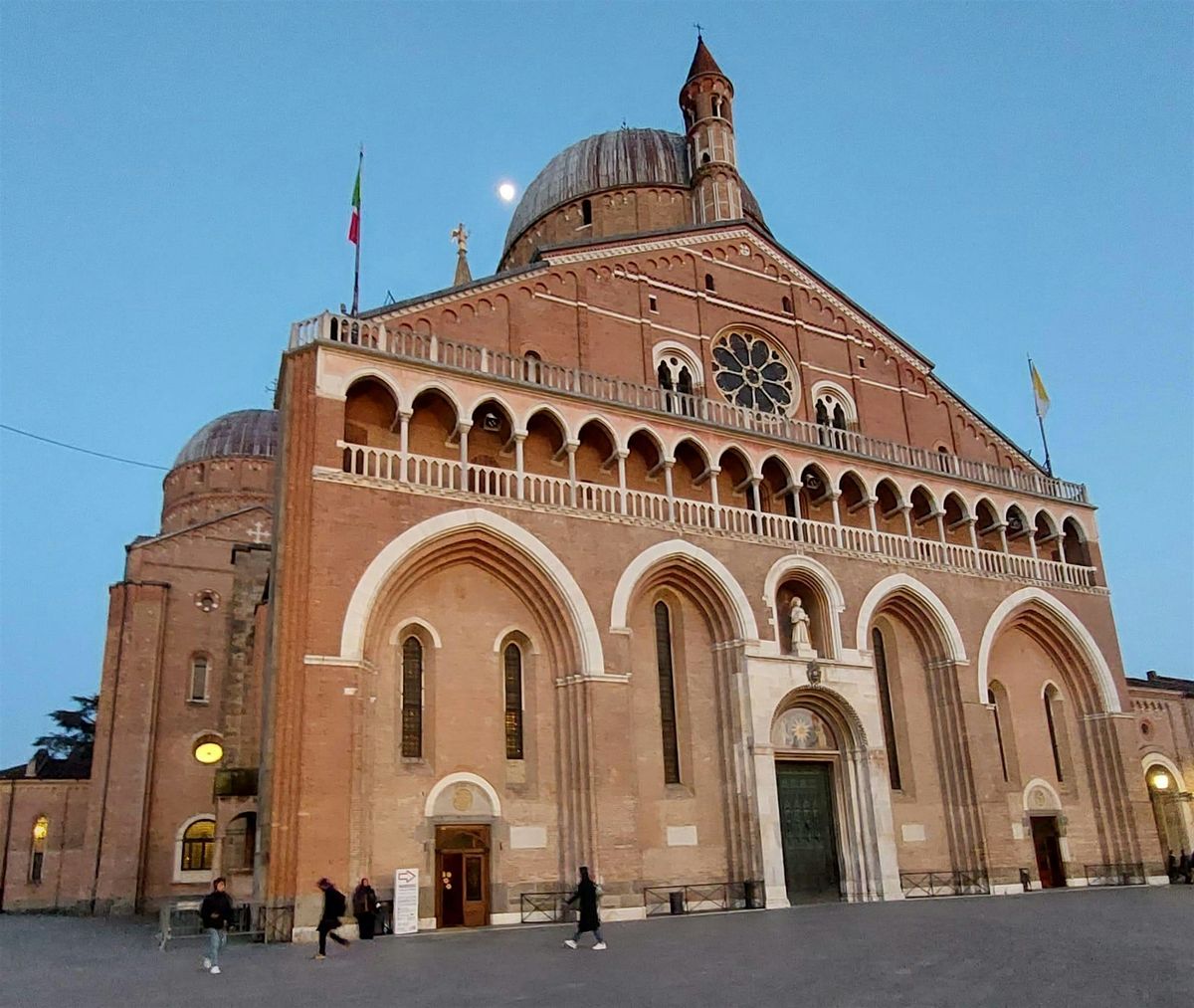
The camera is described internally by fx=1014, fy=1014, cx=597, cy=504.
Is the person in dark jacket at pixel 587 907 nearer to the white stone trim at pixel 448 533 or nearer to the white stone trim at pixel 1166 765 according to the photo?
the white stone trim at pixel 448 533

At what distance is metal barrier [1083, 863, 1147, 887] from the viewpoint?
26.6 metres

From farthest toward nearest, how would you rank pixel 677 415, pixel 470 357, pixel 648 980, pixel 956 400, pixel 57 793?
pixel 57 793, pixel 956 400, pixel 677 415, pixel 470 357, pixel 648 980

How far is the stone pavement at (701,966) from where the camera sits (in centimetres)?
922

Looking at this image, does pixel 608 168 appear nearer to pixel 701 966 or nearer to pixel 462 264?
pixel 462 264

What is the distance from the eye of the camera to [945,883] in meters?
24.3

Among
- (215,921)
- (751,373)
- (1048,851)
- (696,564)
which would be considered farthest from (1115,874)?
(215,921)

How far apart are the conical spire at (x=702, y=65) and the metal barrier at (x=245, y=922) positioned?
27165 millimetres

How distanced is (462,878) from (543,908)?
1.67 metres

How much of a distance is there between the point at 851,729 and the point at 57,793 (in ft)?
86.8

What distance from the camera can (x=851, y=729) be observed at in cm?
2402

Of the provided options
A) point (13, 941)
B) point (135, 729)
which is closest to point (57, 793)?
point (135, 729)

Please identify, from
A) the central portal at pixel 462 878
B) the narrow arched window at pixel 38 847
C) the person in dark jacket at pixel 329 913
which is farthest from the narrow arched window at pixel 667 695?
the narrow arched window at pixel 38 847

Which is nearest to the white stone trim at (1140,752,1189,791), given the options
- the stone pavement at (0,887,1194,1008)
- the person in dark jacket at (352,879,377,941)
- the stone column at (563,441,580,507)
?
the stone pavement at (0,887,1194,1008)

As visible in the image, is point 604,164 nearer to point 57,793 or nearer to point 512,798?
point 512,798
